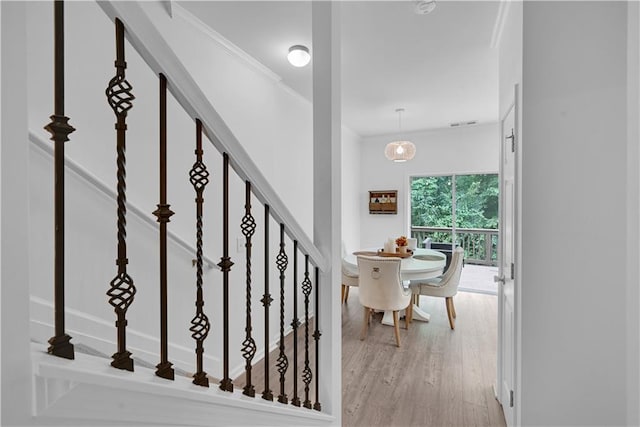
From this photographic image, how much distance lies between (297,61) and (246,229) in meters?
1.98

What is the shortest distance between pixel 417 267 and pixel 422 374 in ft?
3.54

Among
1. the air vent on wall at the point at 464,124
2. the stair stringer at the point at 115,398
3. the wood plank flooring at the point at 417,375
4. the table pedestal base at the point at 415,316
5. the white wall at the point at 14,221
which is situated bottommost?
the wood plank flooring at the point at 417,375

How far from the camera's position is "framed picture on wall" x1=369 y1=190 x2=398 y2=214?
590 centimetres

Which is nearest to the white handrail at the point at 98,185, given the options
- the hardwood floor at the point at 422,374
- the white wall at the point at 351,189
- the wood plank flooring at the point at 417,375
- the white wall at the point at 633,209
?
the wood plank flooring at the point at 417,375

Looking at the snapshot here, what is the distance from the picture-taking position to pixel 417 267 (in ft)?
10.8

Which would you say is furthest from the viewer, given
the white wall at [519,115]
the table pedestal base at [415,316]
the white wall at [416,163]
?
the white wall at [416,163]

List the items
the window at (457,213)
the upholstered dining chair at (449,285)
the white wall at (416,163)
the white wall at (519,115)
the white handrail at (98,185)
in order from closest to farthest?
the white handrail at (98,185) → the white wall at (519,115) → the upholstered dining chair at (449,285) → the white wall at (416,163) → the window at (457,213)

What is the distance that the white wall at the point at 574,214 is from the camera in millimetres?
1464

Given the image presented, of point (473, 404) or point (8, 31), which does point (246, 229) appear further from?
point (473, 404)

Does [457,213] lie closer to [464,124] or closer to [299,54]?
[464,124]

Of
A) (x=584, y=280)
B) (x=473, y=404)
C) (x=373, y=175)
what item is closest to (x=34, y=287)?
(x=584, y=280)

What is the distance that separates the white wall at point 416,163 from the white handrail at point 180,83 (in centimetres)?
506

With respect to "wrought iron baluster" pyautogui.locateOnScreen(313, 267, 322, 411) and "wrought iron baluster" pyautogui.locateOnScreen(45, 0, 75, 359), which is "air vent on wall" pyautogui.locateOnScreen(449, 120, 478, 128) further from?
"wrought iron baluster" pyautogui.locateOnScreen(45, 0, 75, 359)

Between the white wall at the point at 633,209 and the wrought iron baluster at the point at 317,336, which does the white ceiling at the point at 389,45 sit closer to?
the white wall at the point at 633,209
